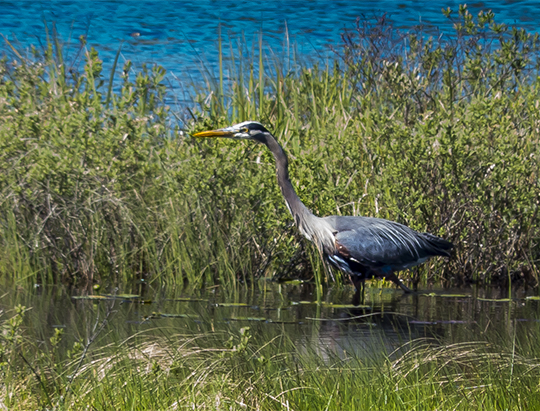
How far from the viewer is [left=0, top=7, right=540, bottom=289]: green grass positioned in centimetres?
674

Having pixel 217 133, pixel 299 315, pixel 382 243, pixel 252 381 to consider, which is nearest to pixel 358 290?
pixel 382 243

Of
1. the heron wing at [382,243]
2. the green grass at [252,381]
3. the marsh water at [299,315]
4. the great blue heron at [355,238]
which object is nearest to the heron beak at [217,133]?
the great blue heron at [355,238]

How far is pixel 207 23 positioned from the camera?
1405 centimetres

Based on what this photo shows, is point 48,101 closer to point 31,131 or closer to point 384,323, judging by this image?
point 31,131

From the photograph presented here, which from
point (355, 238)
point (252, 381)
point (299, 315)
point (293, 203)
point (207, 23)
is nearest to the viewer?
point (252, 381)

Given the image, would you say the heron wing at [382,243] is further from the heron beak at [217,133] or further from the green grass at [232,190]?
the heron beak at [217,133]

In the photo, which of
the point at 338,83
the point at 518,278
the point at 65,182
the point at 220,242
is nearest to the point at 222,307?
the point at 220,242

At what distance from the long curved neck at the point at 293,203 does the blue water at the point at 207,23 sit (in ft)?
11.4

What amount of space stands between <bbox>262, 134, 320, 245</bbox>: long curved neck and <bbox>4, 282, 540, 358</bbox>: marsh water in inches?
23.1

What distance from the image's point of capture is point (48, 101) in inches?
308

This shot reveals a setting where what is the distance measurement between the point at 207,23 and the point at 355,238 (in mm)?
8690

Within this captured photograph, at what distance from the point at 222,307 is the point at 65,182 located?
2.10 m

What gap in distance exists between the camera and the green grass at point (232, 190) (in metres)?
6.74

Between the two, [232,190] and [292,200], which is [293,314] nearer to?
[292,200]
